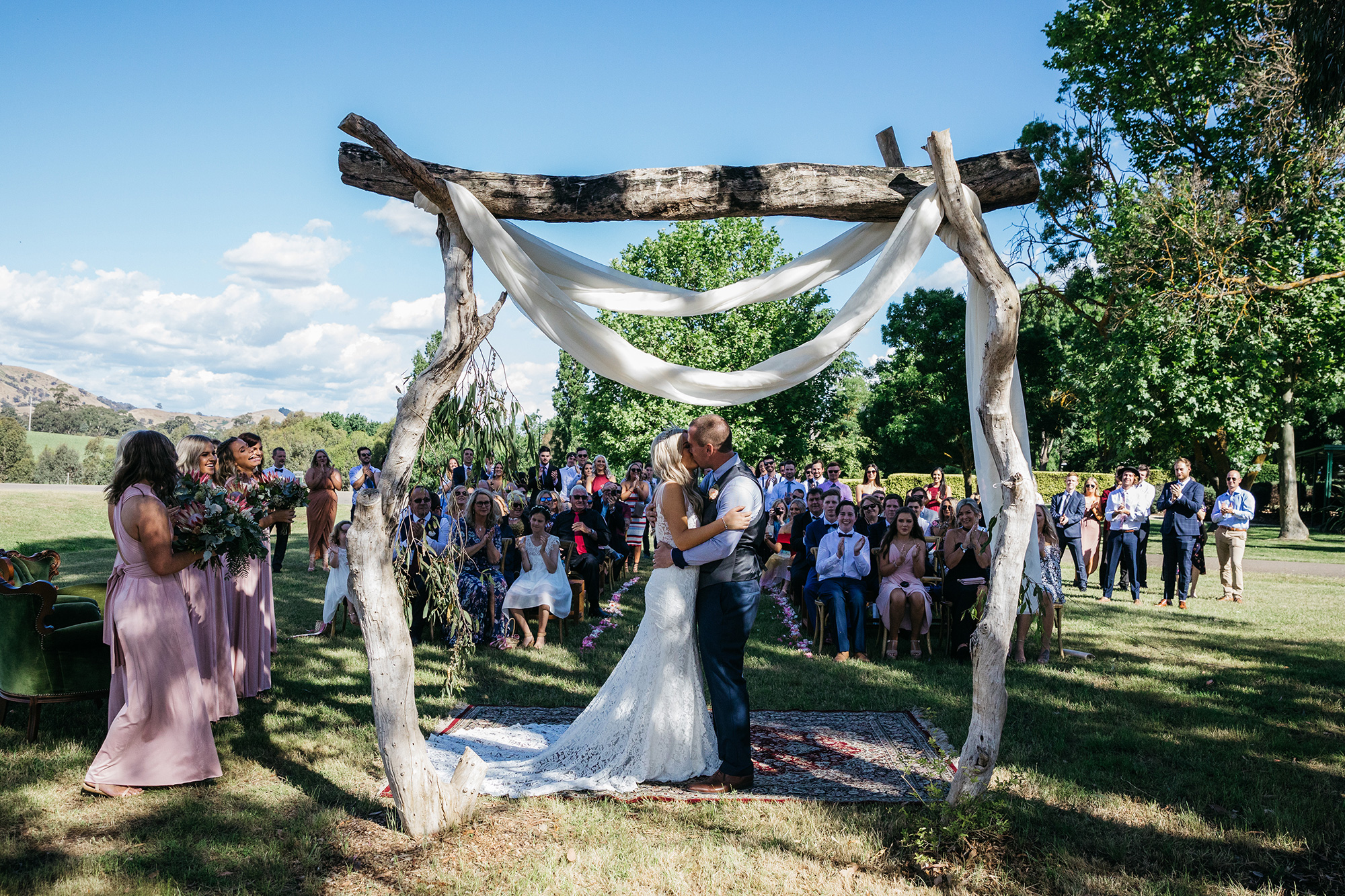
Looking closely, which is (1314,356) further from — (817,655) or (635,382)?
(635,382)

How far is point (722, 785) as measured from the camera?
4.89 metres

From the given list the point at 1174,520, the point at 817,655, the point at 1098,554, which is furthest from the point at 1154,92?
the point at 817,655

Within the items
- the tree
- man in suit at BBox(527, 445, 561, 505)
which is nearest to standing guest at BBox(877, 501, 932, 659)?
man in suit at BBox(527, 445, 561, 505)

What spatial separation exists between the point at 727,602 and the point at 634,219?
225cm

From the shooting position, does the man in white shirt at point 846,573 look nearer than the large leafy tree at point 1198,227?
Yes

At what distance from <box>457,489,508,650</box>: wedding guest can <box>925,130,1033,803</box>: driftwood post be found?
5.18 m

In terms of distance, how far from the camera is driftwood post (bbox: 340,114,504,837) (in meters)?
4.11

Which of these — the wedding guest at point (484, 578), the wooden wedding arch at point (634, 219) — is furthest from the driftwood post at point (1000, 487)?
the wedding guest at point (484, 578)

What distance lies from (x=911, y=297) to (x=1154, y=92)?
646 inches

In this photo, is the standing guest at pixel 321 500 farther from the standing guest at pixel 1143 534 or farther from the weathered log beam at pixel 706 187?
the standing guest at pixel 1143 534

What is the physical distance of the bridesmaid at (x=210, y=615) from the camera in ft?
18.2

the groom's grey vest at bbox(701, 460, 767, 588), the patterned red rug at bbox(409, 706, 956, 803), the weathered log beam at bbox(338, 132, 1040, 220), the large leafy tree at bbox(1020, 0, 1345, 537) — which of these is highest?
the large leafy tree at bbox(1020, 0, 1345, 537)

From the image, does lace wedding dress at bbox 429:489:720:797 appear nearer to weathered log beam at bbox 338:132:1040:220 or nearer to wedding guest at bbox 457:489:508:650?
weathered log beam at bbox 338:132:1040:220

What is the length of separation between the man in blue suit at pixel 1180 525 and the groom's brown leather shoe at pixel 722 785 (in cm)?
916
